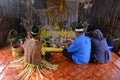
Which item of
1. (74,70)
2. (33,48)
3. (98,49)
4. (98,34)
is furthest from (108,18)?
(33,48)

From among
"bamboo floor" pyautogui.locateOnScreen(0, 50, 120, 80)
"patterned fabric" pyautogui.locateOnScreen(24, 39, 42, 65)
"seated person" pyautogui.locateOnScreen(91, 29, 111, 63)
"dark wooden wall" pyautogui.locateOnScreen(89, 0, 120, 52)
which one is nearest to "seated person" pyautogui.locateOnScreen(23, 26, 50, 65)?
"patterned fabric" pyautogui.locateOnScreen(24, 39, 42, 65)

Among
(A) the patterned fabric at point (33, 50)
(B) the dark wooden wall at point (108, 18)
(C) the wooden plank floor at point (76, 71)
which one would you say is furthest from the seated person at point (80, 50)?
(B) the dark wooden wall at point (108, 18)

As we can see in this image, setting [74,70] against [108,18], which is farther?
[108,18]

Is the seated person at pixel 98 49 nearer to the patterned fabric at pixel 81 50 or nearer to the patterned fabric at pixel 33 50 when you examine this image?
the patterned fabric at pixel 81 50

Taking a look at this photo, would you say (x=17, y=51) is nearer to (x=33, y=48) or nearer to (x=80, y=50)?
(x=33, y=48)

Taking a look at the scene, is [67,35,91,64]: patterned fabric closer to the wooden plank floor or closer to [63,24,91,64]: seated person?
[63,24,91,64]: seated person

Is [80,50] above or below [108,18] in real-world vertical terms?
below

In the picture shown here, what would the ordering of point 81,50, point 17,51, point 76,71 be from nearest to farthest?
point 76,71, point 81,50, point 17,51

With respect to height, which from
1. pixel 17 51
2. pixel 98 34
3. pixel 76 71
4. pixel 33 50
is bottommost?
pixel 76 71

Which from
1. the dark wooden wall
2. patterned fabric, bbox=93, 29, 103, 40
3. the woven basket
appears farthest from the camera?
the dark wooden wall

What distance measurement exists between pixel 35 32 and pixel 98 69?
1552 mm

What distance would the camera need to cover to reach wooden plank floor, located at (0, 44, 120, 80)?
282 centimetres

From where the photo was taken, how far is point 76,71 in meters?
3.02

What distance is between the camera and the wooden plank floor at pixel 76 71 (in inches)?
111
